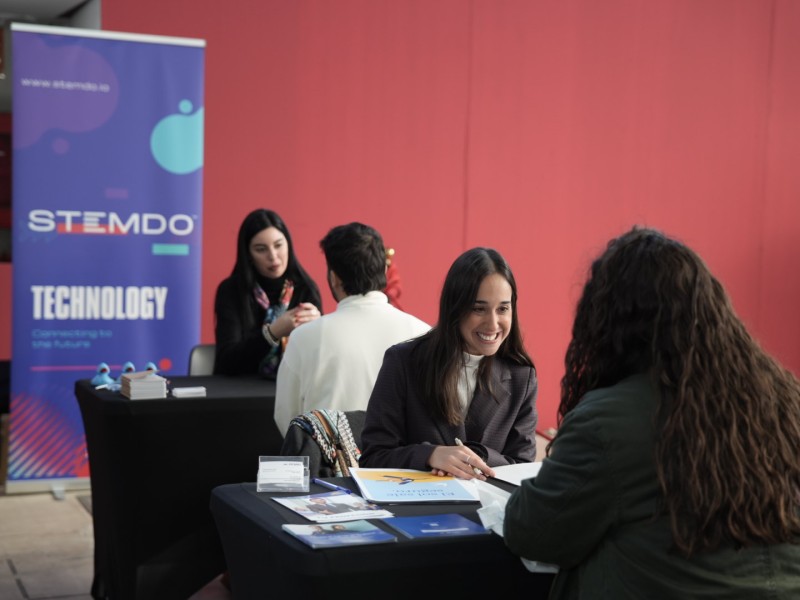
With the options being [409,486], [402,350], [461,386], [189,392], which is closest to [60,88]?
[189,392]

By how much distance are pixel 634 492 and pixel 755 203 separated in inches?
252

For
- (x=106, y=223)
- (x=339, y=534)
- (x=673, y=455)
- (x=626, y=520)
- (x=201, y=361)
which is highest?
(x=106, y=223)

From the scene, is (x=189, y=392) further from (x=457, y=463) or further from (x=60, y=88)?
(x=60, y=88)

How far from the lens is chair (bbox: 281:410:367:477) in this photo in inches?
107

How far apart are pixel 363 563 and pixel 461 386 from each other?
0.86 m

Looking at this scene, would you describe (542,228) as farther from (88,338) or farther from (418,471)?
(418,471)

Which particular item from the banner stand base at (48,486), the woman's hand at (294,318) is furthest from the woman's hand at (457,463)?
the banner stand base at (48,486)

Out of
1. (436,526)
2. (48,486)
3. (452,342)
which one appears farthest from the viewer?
(48,486)

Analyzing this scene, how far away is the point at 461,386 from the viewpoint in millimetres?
2605

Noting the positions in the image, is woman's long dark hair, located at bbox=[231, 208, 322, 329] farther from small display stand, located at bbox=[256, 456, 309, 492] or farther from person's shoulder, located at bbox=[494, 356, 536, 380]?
small display stand, located at bbox=[256, 456, 309, 492]

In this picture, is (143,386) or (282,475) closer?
(282,475)

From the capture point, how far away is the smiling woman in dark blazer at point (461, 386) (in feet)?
8.35

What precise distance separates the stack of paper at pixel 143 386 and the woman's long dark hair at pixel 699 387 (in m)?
2.12

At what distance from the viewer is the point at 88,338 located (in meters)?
5.15
